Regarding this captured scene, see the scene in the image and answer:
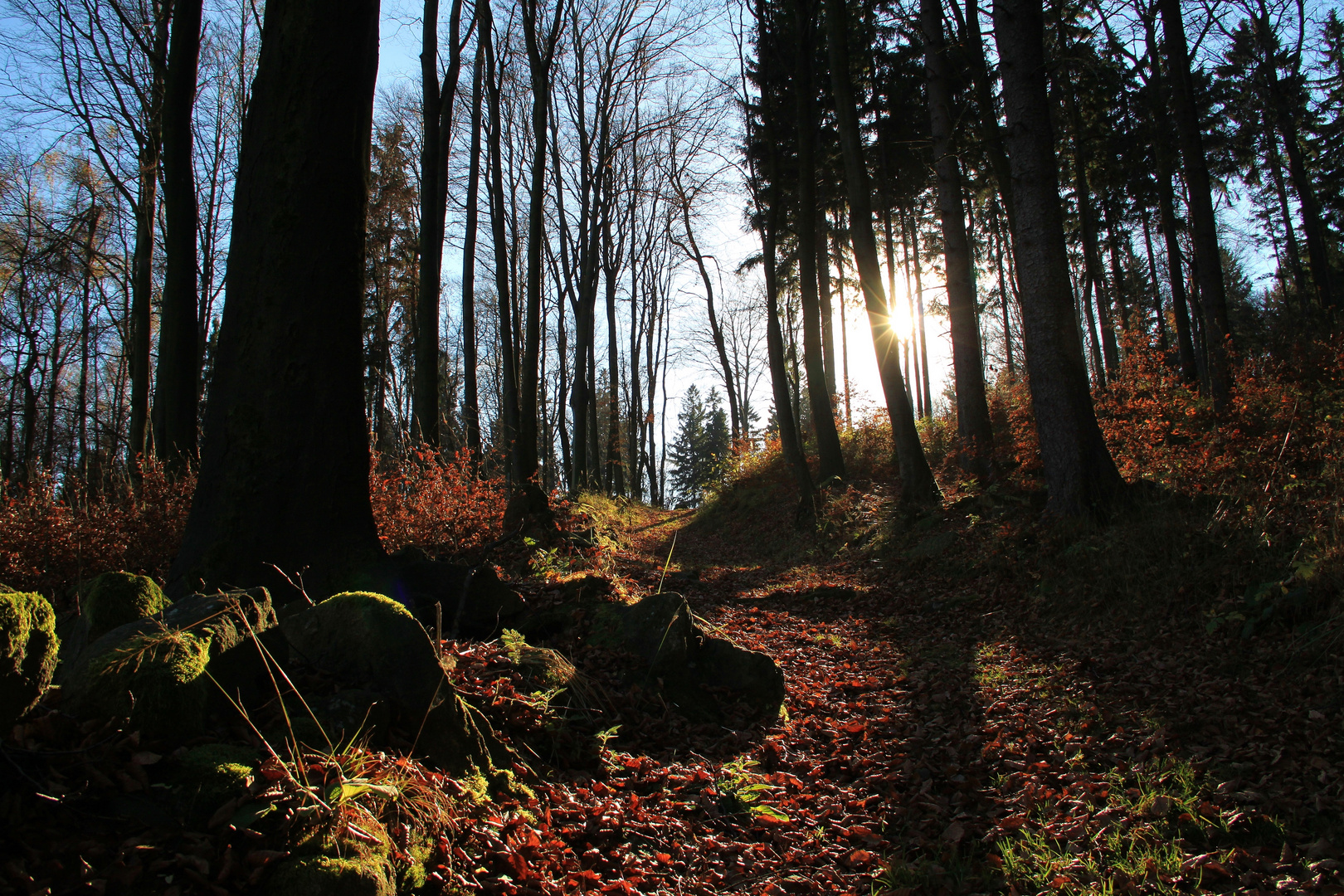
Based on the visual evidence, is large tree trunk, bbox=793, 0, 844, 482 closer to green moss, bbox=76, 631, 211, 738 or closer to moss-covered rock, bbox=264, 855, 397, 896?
green moss, bbox=76, 631, 211, 738

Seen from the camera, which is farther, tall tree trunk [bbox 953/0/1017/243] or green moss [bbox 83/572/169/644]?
tall tree trunk [bbox 953/0/1017/243]

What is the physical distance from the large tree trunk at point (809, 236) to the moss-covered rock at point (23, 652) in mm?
12876

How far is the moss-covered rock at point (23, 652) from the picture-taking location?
1.94m

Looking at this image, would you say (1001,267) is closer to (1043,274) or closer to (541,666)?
(1043,274)

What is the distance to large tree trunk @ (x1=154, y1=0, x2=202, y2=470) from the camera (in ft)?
25.3

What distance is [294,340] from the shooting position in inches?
173

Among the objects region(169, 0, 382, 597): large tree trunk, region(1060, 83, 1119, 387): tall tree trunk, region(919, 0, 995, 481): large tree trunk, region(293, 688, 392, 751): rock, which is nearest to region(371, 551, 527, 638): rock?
region(169, 0, 382, 597): large tree trunk

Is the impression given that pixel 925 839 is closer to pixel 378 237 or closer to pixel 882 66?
pixel 882 66

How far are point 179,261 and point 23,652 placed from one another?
7584 millimetres

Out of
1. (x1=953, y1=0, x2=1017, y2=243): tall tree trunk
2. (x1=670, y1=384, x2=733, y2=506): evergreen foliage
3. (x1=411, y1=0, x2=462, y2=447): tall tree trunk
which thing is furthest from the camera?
(x1=670, y1=384, x2=733, y2=506): evergreen foliage

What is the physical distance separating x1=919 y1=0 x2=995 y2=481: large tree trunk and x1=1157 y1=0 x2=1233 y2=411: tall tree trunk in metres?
3.40

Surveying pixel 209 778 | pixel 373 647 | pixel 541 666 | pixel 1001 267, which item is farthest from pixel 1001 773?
A: pixel 1001 267

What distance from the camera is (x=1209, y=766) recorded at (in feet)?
11.0

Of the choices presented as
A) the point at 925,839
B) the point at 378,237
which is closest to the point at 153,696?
the point at 925,839
